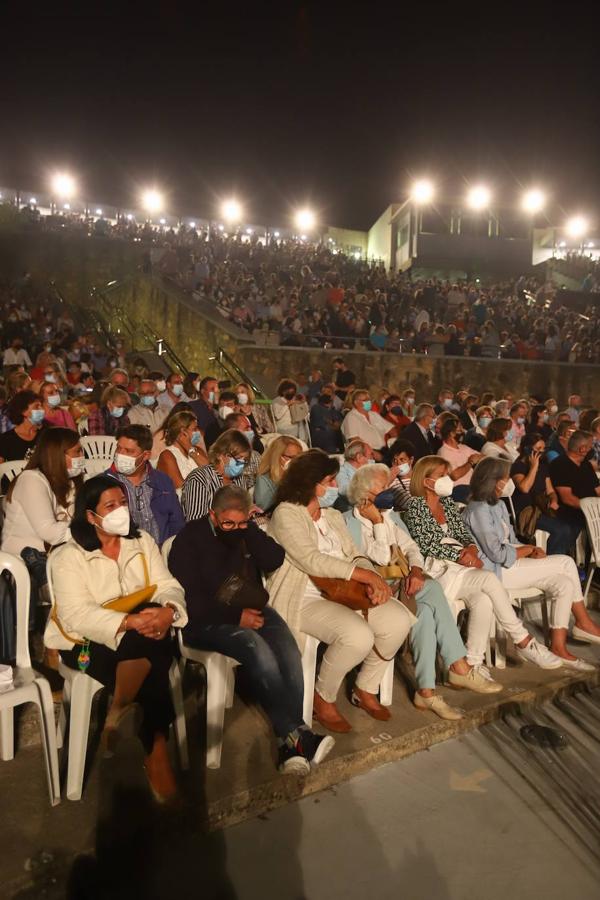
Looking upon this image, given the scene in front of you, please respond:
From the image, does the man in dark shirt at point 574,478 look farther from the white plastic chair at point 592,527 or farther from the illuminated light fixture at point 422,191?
the illuminated light fixture at point 422,191

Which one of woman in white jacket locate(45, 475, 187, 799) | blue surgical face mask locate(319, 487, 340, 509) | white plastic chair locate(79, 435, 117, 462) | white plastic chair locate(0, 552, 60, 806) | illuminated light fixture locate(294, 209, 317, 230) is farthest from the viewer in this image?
illuminated light fixture locate(294, 209, 317, 230)

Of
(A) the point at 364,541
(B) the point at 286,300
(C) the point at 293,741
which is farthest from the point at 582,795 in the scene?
(B) the point at 286,300

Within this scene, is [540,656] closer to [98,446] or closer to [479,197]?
[98,446]

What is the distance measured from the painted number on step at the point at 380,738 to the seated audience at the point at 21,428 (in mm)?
3283

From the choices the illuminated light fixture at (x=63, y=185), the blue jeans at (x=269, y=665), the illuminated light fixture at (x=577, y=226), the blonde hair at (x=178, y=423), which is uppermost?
the illuminated light fixture at (x=63, y=185)

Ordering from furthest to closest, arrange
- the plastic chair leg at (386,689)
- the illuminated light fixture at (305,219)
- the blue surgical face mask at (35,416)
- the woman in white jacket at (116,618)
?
the illuminated light fixture at (305,219) < the blue surgical face mask at (35,416) < the plastic chair leg at (386,689) < the woman in white jacket at (116,618)

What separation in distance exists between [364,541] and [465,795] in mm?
1581

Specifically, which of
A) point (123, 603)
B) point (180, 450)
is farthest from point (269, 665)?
point (180, 450)

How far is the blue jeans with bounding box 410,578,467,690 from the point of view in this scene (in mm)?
3998

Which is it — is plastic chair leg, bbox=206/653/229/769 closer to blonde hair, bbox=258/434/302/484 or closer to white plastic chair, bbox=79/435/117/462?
blonde hair, bbox=258/434/302/484

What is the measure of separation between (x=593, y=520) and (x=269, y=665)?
11.6 feet

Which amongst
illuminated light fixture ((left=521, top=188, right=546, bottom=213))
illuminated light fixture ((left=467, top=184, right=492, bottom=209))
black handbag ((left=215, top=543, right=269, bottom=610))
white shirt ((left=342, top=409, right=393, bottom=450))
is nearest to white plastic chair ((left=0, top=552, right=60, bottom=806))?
black handbag ((left=215, top=543, right=269, bottom=610))

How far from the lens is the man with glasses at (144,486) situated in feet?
14.5

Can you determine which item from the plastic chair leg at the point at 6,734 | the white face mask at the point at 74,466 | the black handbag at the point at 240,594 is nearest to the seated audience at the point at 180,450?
the white face mask at the point at 74,466
